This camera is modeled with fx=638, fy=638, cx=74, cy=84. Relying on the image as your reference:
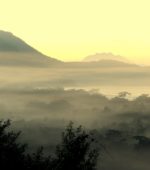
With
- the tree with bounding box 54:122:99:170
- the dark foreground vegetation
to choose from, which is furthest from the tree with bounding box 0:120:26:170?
the tree with bounding box 54:122:99:170

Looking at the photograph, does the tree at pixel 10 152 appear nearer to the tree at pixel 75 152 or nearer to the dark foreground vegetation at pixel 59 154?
the dark foreground vegetation at pixel 59 154

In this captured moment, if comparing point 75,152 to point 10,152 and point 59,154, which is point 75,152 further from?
point 10,152

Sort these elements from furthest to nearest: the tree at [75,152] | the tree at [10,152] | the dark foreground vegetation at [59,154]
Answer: the tree at [75,152] → the dark foreground vegetation at [59,154] → the tree at [10,152]

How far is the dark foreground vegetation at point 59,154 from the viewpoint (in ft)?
227

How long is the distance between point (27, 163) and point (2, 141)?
3821 millimetres

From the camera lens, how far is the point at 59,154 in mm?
70938

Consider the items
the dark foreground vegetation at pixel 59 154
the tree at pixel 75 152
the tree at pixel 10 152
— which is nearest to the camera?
the tree at pixel 10 152

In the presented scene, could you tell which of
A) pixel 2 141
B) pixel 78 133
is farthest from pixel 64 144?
pixel 2 141

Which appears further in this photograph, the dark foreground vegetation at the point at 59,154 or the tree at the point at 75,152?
the tree at the point at 75,152

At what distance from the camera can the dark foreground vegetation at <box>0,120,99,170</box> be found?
6925 cm

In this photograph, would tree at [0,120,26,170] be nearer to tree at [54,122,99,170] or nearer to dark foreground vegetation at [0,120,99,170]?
dark foreground vegetation at [0,120,99,170]

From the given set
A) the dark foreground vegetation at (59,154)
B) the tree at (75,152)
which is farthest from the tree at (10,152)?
the tree at (75,152)

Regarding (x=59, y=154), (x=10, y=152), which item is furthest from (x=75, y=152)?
(x=10, y=152)

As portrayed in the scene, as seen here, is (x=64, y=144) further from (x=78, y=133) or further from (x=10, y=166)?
(x=10, y=166)
